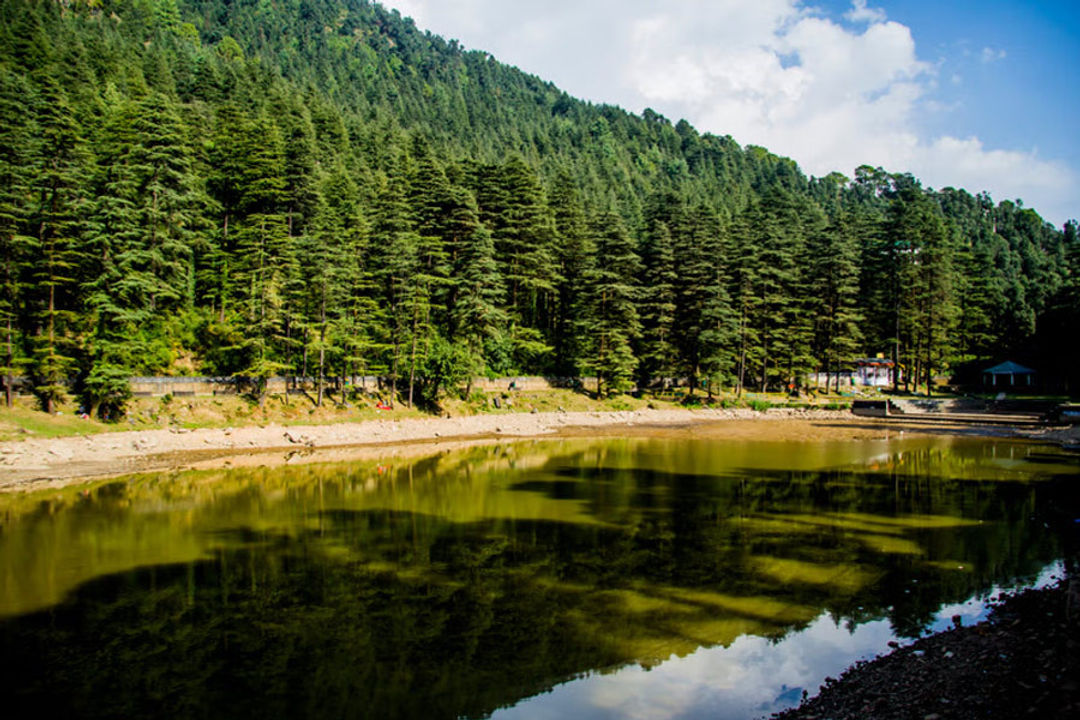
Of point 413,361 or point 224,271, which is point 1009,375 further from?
point 224,271

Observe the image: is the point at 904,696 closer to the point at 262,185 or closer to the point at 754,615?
the point at 754,615

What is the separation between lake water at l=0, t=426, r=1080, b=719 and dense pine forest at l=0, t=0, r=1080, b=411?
49.2 ft

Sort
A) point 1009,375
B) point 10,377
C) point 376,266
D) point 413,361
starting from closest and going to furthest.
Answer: point 10,377
point 413,361
point 376,266
point 1009,375

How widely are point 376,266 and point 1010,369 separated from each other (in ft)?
227

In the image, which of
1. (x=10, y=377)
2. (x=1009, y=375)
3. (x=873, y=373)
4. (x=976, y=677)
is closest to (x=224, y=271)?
(x=10, y=377)

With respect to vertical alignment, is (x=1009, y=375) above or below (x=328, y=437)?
above

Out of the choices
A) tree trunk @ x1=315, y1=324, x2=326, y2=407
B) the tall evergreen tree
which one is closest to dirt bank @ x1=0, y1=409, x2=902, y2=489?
tree trunk @ x1=315, y1=324, x2=326, y2=407

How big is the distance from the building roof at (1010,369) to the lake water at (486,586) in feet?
166

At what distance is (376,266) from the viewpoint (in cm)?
4966

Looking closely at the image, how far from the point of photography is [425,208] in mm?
53969

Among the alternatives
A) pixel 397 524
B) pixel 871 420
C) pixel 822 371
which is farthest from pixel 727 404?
pixel 397 524

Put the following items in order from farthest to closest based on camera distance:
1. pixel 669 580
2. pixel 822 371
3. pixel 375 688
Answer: pixel 822 371, pixel 669 580, pixel 375 688

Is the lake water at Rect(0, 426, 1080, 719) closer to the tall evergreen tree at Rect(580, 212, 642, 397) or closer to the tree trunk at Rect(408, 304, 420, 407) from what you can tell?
the tree trunk at Rect(408, 304, 420, 407)

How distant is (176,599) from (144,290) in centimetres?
2763
